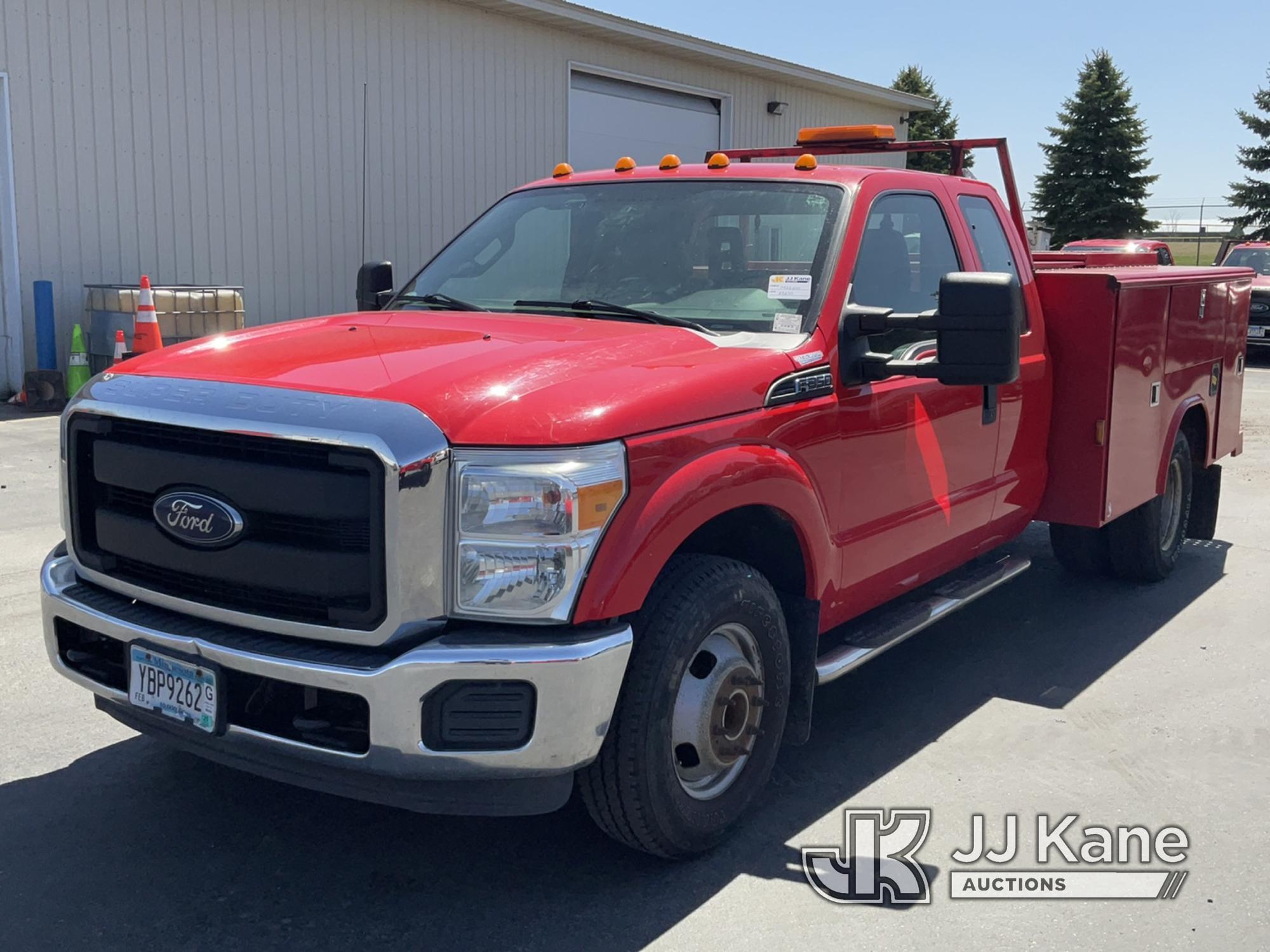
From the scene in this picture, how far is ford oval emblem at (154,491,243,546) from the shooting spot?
308cm

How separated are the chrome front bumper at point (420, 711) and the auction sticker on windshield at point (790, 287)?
141 centimetres

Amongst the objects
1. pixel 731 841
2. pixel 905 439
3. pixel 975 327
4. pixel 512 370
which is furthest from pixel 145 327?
pixel 975 327

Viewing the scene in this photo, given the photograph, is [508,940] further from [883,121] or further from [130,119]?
[883,121]

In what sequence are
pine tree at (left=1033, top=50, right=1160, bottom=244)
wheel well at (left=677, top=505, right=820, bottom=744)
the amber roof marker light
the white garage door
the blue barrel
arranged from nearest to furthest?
1. wheel well at (left=677, top=505, right=820, bottom=744)
2. the amber roof marker light
3. the blue barrel
4. the white garage door
5. pine tree at (left=1033, top=50, right=1160, bottom=244)

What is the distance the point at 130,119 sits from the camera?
484 inches

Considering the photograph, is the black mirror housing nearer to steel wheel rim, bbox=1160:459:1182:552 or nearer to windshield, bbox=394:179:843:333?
windshield, bbox=394:179:843:333

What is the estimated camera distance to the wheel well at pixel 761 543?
143 inches

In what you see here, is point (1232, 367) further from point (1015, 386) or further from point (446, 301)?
point (446, 301)

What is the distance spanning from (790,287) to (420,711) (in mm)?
1889

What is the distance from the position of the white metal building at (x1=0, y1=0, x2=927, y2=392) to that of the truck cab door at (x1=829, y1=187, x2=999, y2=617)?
7344mm

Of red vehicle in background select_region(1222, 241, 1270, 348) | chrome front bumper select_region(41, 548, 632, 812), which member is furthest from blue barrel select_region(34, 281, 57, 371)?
red vehicle in background select_region(1222, 241, 1270, 348)

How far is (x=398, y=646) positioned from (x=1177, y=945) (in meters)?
2.07

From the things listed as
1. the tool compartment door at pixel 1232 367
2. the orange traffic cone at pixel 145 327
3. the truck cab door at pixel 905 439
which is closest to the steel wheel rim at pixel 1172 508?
the tool compartment door at pixel 1232 367

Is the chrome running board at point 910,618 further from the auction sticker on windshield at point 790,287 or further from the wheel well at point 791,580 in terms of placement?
the auction sticker on windshield at point 790,287
